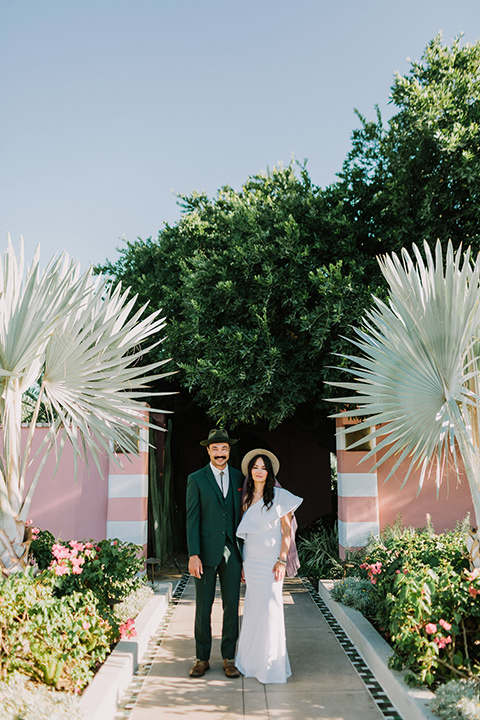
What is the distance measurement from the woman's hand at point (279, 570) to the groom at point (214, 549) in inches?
14.4

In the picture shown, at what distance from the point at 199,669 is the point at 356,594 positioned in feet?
7.07

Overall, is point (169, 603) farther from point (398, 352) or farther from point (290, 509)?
point (398, 352)

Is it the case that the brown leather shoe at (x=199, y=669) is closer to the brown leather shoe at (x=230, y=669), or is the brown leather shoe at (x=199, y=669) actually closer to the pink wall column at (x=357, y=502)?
the brown leather shoe at (x=230, y=669)

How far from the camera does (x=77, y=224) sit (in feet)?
27.9

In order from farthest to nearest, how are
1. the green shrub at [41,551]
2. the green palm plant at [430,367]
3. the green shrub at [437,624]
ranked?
the green shrub at [41,551] → the green palm plant at [430,367] → the green shrub at [437,624]

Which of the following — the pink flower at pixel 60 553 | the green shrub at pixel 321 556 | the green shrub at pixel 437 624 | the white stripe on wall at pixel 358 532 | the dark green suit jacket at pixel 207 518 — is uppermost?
the dark green suit jacket at pixel 207 518

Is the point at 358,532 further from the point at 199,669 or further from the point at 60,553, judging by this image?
the point at 60,553

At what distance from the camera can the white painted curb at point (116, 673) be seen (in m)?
3.31

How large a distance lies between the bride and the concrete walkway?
146 millimetres

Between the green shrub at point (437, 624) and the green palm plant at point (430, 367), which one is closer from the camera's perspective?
the green shrub at point (437, 624)

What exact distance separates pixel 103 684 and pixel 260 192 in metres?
8.38

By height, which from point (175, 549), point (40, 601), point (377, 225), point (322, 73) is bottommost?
point (175, 549)

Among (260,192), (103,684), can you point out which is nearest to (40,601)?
(103,684)

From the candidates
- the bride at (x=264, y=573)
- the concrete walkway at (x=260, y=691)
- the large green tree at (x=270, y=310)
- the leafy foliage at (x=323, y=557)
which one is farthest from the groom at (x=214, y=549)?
the leafy foliage at (x=323, y=557)
